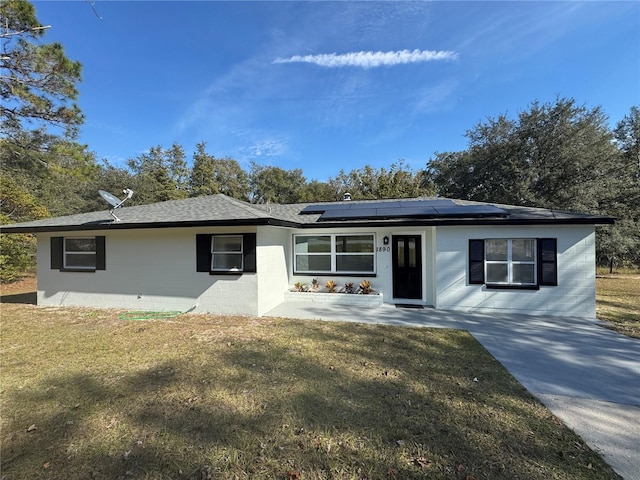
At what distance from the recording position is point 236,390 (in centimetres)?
354

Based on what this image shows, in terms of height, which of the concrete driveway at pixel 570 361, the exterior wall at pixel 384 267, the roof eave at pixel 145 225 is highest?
the roof eave at pixel 145 225

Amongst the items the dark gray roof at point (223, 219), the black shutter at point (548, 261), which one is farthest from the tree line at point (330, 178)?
the black shutter at point (548, 261)

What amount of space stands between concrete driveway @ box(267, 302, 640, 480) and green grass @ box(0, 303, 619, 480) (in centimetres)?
29

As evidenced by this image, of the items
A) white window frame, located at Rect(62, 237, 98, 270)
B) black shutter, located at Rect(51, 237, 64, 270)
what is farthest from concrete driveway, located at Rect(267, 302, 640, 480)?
black shutter, located at Rect(51, 237, 64, 270)

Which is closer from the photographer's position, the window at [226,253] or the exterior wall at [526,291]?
the exterior wall at [526,291]

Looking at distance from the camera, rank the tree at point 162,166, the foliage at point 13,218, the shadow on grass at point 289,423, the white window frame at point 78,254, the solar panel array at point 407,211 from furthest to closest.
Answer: the tree at point 162,166, the foliage at point 13,218, the white window frame at point 78,254, the solar panel array at point 407,211, the shadow on grass at point 289,423

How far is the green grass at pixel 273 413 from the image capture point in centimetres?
232

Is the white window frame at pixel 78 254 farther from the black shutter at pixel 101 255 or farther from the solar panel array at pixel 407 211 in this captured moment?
the solar panel array at pixel 407 211

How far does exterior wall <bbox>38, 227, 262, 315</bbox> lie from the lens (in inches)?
293

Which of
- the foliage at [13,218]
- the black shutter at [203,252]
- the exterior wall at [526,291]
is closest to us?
the exterior wall at [526,291]

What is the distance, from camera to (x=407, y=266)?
8.83 meters

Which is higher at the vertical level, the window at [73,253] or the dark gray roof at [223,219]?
the dark gray roof at [223,219]

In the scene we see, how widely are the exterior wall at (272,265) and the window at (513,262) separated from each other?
18.6 feet

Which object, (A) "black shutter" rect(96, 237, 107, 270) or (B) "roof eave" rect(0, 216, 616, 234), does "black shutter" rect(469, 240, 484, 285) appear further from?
(A) "black shutter" rect(96, 237, 107, 270)
